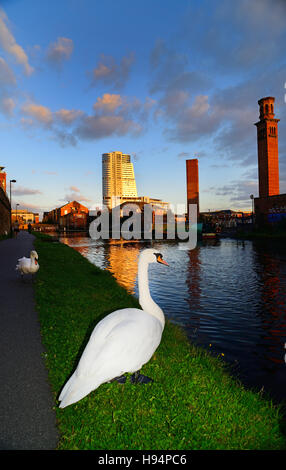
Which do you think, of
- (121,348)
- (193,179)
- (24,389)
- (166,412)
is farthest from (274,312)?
(193,179)

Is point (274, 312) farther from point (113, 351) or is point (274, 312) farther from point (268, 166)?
point (268, 166)

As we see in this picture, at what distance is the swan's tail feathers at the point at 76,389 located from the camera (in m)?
2.96

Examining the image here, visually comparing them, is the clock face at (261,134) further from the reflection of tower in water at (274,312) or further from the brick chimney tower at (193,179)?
the reflection of tower in water at (274,312)

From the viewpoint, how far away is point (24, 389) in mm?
3928

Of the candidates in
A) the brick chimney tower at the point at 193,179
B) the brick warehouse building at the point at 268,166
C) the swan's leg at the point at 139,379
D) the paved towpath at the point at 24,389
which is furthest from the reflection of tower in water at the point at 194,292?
the brick chimney tower at the point at 193,179

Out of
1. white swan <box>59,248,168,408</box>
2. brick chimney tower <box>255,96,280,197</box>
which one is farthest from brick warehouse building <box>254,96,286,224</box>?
white swan <box>59,248,168,408</box>

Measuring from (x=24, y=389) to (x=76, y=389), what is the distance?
54.8 inches

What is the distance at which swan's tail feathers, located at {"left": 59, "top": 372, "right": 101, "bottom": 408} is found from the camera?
2959 mm

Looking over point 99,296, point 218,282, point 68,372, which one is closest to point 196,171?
point 218,282

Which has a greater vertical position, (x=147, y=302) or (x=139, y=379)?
(x=147, y=302)

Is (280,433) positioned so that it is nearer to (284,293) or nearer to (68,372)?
(68,372)

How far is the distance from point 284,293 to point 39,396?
44.1ft

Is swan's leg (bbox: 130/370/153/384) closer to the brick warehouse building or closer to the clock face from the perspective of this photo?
the brick warehouse building

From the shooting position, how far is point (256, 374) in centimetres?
632
